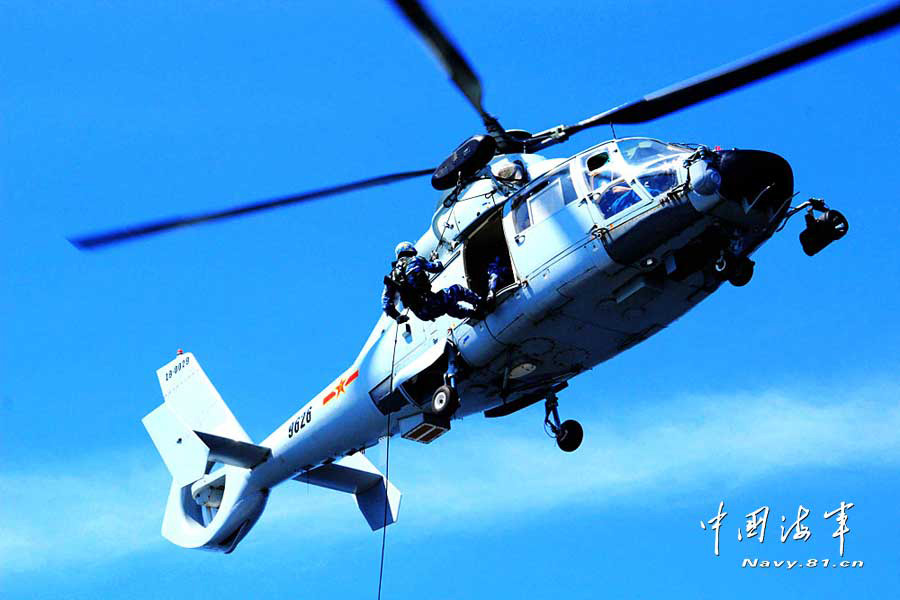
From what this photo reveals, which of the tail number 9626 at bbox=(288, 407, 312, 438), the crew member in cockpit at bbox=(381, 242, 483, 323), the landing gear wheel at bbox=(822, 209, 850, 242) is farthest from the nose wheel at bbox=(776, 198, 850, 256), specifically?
the tail number 9626 at bbox=(288, 407, 312, 438)

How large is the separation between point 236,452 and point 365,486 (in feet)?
8.45

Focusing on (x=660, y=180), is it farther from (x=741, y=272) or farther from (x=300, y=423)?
(x=300, y=423)

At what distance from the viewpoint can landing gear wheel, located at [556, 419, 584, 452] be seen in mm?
18266

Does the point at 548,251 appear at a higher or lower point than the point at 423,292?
higher

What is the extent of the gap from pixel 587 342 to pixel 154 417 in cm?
1021

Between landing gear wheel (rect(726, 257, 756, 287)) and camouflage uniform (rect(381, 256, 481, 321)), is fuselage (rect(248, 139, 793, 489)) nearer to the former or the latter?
landing gear wheel (rect(726, 257, 756, 287))

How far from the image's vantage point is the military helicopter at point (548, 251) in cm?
1471

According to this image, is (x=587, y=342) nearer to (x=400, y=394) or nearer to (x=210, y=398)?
(x=400, y=394)

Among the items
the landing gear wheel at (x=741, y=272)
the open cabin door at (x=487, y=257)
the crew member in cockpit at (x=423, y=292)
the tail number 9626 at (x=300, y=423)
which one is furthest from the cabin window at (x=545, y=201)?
the tail number 9626 at (x=300, y=423)

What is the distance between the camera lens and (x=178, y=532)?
22.0 meters

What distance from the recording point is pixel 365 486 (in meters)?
21.7

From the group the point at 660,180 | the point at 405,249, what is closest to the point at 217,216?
the point at 405,249

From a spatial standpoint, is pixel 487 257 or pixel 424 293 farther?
pixel 487 257

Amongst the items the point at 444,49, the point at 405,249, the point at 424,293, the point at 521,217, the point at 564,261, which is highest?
the point at 521,217
